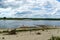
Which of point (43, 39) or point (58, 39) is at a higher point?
point (58, 39)

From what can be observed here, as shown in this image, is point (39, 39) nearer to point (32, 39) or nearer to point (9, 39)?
point (32, 39)

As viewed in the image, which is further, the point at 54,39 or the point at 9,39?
the point at 9,39

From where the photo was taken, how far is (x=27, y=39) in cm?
2397

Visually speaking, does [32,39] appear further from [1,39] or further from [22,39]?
[1,39]

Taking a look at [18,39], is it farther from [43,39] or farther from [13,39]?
[43,39]

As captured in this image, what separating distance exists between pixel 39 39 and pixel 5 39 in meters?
4.19

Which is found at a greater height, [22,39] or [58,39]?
[58,39]

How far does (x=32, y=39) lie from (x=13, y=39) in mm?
2353

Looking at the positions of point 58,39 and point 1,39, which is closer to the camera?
point 58,39

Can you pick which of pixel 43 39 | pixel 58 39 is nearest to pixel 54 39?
pixel 58 39

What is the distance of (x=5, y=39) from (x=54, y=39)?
22.5 feet

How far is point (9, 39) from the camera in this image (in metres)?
24.1

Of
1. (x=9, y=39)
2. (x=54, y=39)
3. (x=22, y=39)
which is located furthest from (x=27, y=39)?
(x=54, y=39)

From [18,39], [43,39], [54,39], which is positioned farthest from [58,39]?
[18,39]
